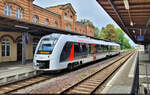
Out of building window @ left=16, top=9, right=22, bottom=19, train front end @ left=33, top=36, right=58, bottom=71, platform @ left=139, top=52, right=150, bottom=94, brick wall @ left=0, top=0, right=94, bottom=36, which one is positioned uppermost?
brick wall @ left=0, top=0, right=94, bottom=36

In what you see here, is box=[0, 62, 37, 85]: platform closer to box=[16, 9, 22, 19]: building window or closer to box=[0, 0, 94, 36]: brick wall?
box=[0, 0, 94, 36]: brick wall

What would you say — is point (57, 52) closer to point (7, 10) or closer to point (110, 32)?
point (7, 10)

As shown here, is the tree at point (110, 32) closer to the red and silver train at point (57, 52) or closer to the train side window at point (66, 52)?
the red and silver train at point (57, 52)

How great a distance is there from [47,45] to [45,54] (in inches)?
33.7

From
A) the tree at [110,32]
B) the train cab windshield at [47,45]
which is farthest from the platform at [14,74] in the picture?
the tree at [110,32]

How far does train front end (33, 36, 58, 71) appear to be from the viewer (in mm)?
9828

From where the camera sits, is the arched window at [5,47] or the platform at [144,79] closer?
the platform at [144,79]

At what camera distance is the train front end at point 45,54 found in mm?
9828

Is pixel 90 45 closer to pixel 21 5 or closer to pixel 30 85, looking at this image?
pixel 30 85

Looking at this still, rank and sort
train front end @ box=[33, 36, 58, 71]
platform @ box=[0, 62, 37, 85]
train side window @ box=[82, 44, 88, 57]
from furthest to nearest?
train side window @ box=[82, 44, 88, 57] → train front end @ box=[33, 36, 58, 71] → platform @ box=[0, 62, 37, 85]

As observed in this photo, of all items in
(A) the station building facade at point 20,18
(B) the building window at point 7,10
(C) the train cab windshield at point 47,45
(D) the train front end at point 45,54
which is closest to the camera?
(D) the train front end at point 45,54

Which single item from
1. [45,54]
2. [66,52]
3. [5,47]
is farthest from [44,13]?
[45,54]

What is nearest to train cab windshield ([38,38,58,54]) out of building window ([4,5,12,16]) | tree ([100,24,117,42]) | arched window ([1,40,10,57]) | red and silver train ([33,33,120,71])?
red and silver train ([33,33,120,71])

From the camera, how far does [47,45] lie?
10.6m
